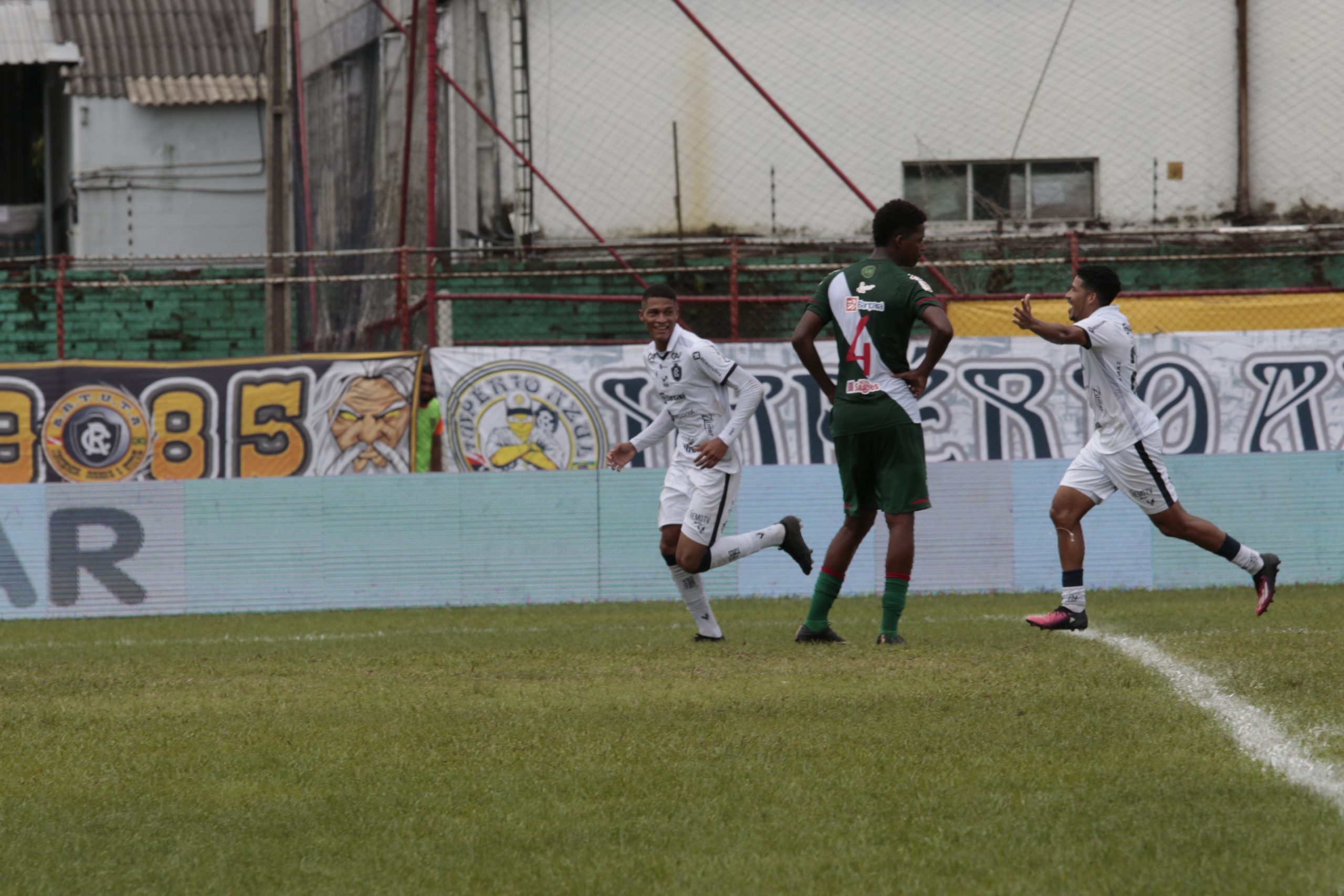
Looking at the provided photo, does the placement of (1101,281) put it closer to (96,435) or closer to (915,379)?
(915,379)

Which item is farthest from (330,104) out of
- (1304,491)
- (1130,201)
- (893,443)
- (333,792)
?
(333,792)

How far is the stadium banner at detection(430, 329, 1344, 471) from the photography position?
14281mm

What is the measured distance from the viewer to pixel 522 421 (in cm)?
1439

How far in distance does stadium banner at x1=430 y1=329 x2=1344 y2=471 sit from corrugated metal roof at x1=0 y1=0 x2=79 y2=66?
15308 mm

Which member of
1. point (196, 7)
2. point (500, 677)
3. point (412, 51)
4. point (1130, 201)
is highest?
point (196, 7)

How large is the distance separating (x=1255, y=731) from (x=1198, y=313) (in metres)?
10.7

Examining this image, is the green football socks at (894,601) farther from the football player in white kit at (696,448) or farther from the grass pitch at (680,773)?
the football player in white kit at (696,448)

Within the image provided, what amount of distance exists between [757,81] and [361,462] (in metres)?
9.09

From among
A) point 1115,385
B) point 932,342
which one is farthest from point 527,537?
point 932,342

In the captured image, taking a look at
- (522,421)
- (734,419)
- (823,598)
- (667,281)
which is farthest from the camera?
(667,281)

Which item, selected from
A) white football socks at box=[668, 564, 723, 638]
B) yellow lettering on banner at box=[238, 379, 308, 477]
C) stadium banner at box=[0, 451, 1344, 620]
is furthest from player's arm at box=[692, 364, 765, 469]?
yellow lettering on banner at box=[238, 379, 308, 477]

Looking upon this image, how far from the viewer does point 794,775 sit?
4.60 m

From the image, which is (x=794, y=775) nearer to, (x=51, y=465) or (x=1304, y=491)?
(x=1304, y=491)

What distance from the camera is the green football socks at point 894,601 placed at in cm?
784
